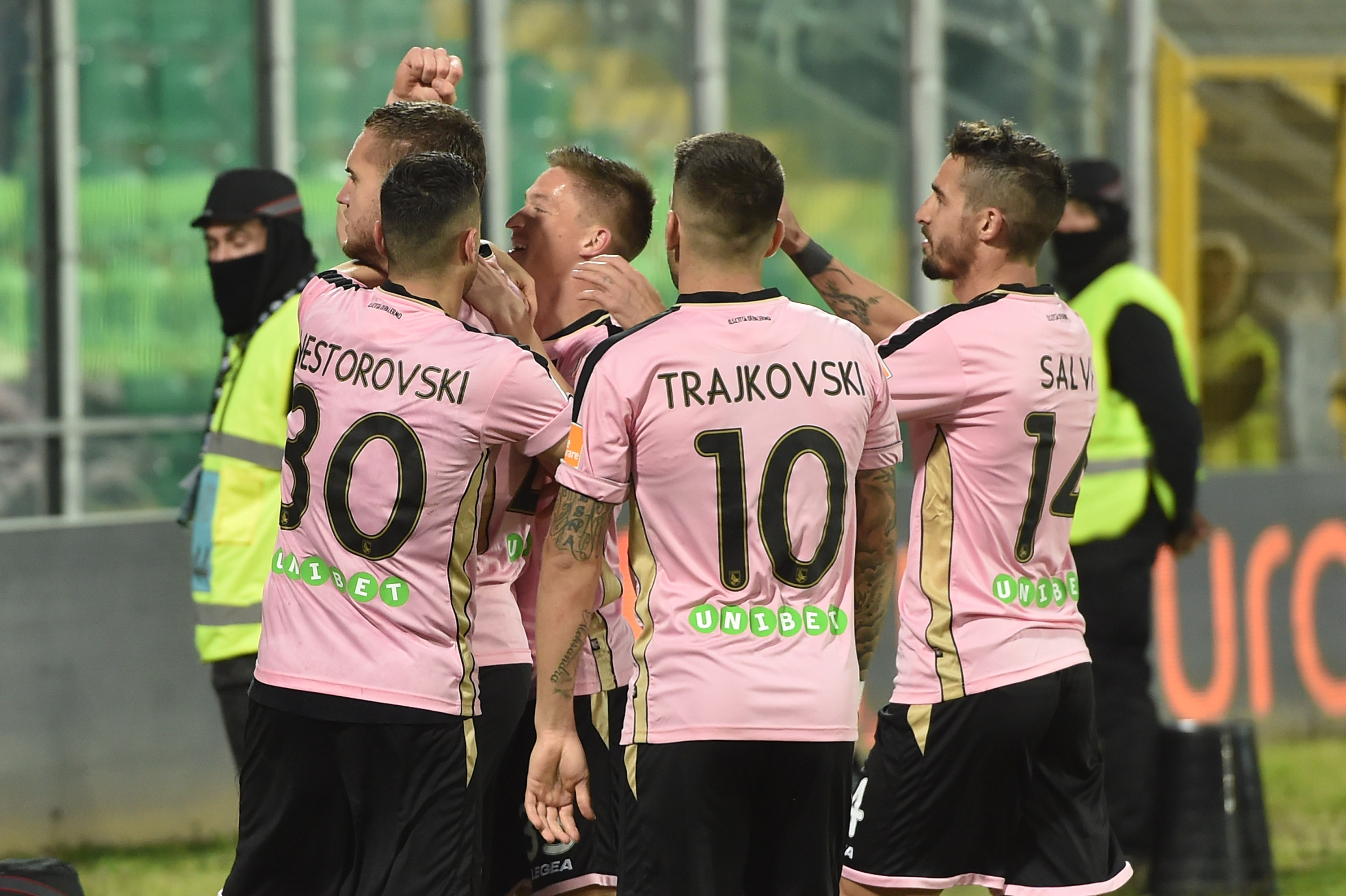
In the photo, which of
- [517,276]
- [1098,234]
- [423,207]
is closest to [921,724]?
[517,276]

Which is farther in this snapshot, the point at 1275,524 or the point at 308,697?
the point at 1275,524

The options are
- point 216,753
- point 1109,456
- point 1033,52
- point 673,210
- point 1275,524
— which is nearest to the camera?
point 673,210

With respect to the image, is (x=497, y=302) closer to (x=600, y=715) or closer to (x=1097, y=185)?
(x=600, y=715)

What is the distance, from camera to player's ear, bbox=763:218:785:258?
13.2 ft

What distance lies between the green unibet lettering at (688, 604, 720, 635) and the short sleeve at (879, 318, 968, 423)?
87cm

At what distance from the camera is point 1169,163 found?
11.5m

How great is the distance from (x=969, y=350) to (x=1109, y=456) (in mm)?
2582

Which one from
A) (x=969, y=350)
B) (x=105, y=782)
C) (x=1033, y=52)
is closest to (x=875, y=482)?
(x=969, y=350)

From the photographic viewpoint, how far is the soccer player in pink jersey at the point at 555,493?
14.6ft

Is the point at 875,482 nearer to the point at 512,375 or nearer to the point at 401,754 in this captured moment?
the point at 512,375

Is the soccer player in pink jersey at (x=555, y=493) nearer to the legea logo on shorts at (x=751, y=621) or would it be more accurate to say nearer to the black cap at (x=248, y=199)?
the legea logo on shorts at (x=751, y=621)

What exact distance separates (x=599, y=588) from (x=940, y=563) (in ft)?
2.69

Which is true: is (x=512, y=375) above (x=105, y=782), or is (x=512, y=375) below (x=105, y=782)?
above

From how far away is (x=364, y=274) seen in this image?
14.9 feet
